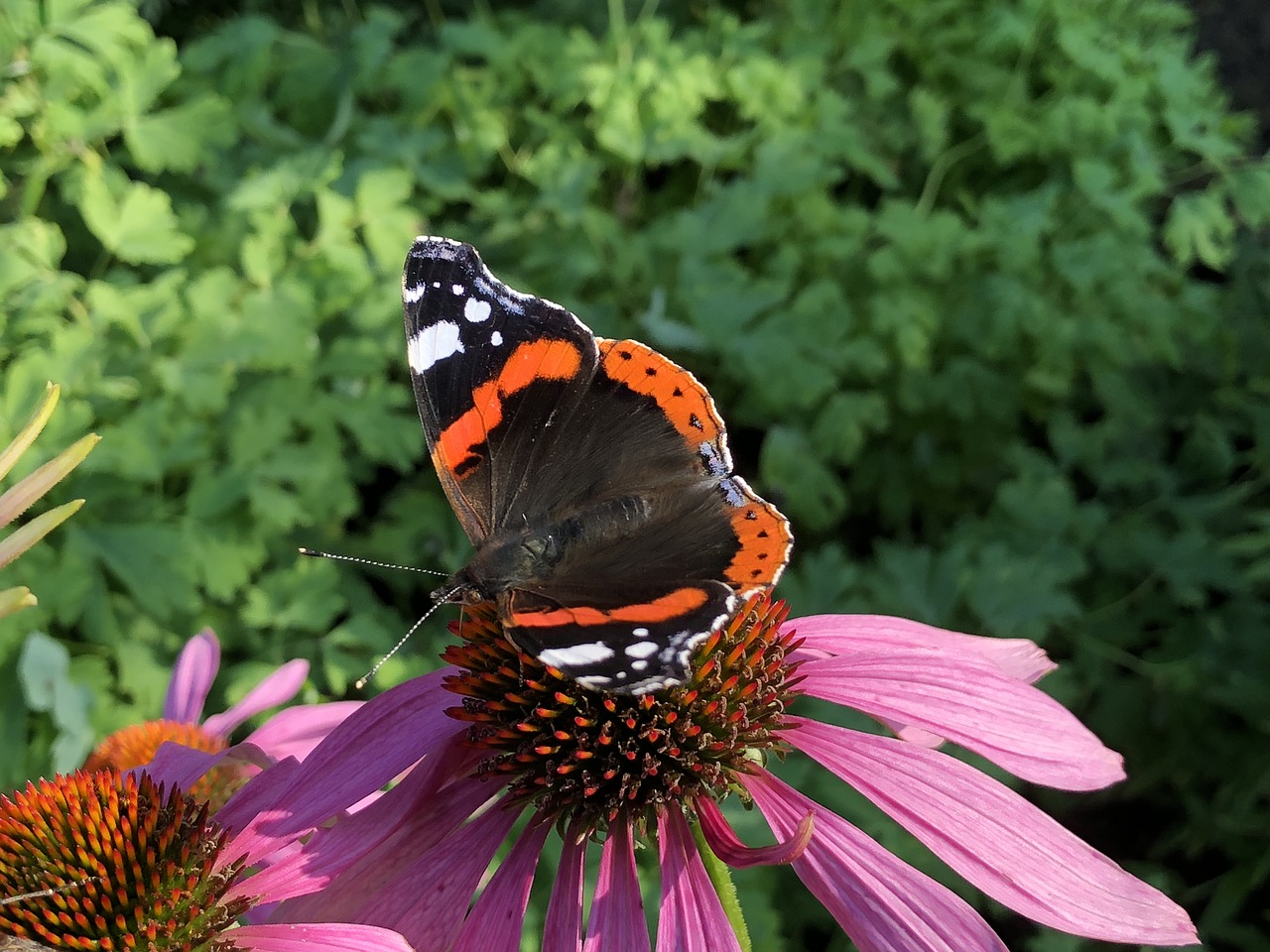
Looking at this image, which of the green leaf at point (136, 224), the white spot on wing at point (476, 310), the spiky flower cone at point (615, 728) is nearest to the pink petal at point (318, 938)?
the spiky flower cone at point (615, 728)

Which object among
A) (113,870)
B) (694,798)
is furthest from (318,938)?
(694,798)

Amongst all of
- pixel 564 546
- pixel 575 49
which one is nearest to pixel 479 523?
pixel 564 546

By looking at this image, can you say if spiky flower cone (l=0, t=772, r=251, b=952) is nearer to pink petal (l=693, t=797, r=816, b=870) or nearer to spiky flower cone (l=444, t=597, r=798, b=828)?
spiky flower cone (l=444, t=597, r=798, b=828)

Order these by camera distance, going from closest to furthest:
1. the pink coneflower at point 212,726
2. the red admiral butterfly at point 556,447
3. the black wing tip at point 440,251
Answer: the red admiral butterfly at point 556,447
the black wing tip at point 440,251
the pink coneflower at point 212,726

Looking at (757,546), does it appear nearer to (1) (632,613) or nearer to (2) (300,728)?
(1) (632,613)

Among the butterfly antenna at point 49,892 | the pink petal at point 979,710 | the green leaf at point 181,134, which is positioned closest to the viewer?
the butterfly antenna at point 49,892

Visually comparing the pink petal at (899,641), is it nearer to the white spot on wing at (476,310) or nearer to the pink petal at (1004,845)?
the pink petal at (1004,845)
